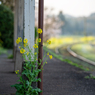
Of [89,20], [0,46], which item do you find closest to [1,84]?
[0,46]

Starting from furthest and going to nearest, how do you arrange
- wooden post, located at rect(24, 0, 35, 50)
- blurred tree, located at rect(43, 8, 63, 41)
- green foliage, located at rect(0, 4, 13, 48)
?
blurred tree, located at rect(43, 8, 63, 41)
green foliage, located at rect(0, 4, 13, 48)
wooden post, located at rect(24, 0, 35, 50)

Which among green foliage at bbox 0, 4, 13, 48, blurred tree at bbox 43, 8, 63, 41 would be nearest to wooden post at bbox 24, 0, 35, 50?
green foliage at bbox 0, 4, 13, 48

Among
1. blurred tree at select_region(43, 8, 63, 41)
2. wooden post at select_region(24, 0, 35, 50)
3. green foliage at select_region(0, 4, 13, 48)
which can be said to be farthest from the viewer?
blurred tree at select_region(43, 8, 63, 41)

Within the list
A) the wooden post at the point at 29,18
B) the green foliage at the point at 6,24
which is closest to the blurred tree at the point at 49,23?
the green foliage at the point at 6,24

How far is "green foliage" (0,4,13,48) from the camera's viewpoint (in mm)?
17891

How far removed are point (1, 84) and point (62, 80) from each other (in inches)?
76.7

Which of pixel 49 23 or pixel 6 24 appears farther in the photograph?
pixel 49 23

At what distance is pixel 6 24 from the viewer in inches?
715

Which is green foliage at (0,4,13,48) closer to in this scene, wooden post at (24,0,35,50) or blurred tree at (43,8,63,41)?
wooden post at (24,0,35,50)

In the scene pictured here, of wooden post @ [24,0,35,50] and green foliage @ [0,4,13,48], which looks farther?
green foliage @ [0,4,13,48]

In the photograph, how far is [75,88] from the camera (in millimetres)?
5387

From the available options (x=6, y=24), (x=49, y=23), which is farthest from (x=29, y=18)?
(x=49, y=23)

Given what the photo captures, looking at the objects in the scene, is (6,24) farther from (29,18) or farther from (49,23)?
(49,23)

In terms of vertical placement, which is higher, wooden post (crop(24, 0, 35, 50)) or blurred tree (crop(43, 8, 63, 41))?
blurred tree (crop(43, 8, 63, 41))
